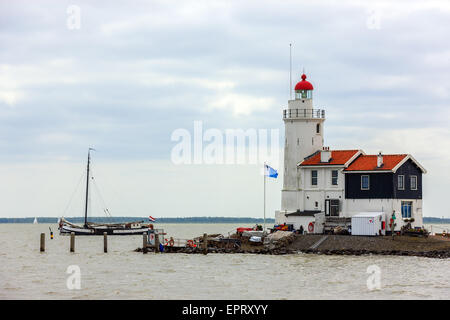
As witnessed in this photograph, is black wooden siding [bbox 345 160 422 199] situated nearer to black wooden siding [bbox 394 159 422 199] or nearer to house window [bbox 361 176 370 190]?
black wooden siding [bbox 394 159 422 199]

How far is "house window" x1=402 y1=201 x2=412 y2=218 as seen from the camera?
68.5 metres

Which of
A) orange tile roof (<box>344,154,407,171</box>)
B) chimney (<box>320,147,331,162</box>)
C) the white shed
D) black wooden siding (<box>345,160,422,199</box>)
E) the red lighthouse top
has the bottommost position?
the white shed

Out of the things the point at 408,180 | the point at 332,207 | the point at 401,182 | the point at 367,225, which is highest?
the point at 408,180

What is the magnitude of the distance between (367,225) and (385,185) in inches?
179

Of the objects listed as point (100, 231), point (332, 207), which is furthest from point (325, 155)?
point (100, 231)

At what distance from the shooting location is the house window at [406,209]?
6850 cm

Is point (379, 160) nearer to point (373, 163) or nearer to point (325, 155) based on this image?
point (373, 163)

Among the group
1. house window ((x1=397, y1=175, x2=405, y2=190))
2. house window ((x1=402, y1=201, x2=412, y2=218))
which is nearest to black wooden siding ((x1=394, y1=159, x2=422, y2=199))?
house window ((x1=397, y1=175, x2=405, y2=190))

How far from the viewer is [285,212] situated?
7162 cm

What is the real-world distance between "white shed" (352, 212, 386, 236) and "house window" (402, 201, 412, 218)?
12.9 ft

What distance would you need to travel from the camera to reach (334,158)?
7100cm

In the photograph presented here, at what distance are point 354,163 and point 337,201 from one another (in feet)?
13.3
